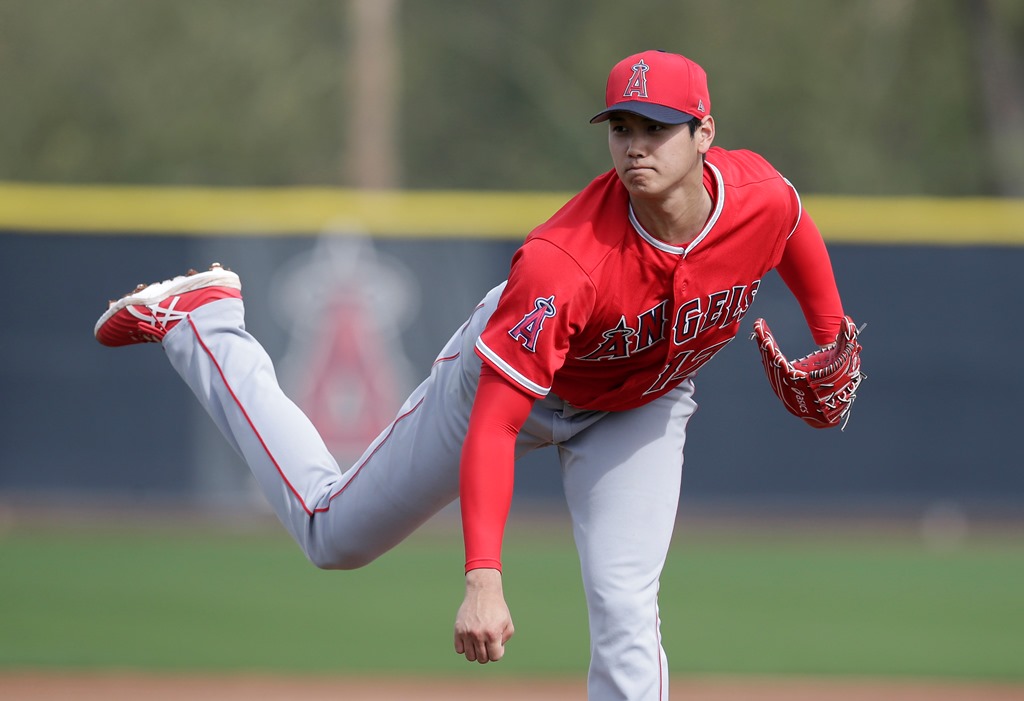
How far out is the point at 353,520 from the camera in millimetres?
3480

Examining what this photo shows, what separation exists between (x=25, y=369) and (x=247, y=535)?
6.28 feet

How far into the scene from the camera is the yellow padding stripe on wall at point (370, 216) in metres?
9.45

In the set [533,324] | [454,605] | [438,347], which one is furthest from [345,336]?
[533,324]

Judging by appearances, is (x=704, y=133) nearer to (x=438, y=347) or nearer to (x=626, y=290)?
(x=626, y=290)

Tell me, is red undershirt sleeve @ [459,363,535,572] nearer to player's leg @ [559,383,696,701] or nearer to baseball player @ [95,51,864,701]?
baseball player @ [95,51,864,701]

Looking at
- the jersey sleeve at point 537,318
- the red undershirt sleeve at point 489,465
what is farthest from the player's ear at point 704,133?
the red undershirt sleeve at point 489,465

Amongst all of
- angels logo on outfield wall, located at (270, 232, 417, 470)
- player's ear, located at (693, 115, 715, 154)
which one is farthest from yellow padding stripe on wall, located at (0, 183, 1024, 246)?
player's ear, located at (693, 115, 715, 154)

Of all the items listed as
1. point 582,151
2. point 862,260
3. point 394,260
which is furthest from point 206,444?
point 582,151

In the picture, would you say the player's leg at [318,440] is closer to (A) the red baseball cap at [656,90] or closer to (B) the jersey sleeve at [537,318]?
(B) the jersey sleeve at [537,318]

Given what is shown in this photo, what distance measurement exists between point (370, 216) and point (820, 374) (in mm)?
6373

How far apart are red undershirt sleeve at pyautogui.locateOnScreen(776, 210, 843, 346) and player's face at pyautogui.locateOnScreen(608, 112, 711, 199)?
1.79ft

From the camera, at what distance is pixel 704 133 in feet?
10.3

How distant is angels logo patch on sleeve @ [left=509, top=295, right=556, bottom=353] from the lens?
2936 millimetres

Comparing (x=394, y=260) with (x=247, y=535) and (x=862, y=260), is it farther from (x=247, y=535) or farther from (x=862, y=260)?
(x=862, y=260)
